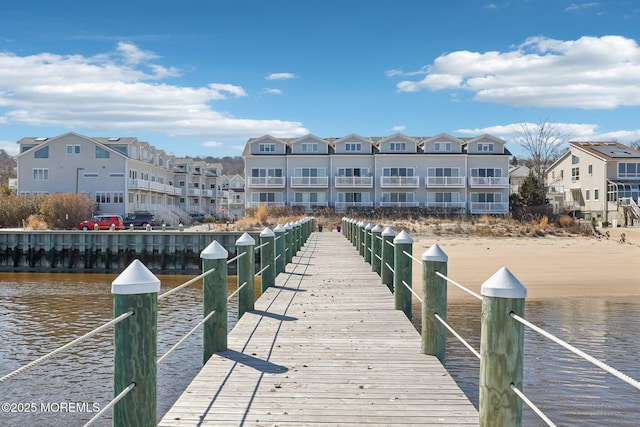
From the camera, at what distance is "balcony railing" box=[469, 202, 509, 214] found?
193ft

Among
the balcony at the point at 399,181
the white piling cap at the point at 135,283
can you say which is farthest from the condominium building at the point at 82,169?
the white piling cap at the point at 135,283

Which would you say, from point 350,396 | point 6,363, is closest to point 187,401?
point 350,396

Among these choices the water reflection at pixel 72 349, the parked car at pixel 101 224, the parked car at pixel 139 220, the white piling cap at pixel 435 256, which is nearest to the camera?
the white piling cap at pixel 435 256

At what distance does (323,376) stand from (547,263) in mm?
25484

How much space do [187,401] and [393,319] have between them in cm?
453

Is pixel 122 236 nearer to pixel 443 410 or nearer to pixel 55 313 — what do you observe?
pixel 55 313

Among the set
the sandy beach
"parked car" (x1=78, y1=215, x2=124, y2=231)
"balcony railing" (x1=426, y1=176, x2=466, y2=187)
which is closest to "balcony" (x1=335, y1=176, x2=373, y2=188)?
"balcony railing" (x1=426, y1=176, x2=466, y2=187)

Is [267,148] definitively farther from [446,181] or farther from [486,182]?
[486,182]

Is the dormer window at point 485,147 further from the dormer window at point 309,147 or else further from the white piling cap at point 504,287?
the white piling cap at point 504,287

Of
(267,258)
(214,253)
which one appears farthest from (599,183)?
(214,253)

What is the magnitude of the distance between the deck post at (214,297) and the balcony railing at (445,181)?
53553mm

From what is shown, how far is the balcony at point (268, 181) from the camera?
59344 millimetres

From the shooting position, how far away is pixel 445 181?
194 feet

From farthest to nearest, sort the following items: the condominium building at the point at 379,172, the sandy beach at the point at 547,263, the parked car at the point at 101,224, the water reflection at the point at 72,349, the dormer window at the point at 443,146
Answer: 1. the dormer window at the point at 443,146
2. the condominium building at the point at 379,172
3. the parked car at the point at 101,224
4. the sandy beach at the point at 547,263
5. the water reflection at the point at 72,349
